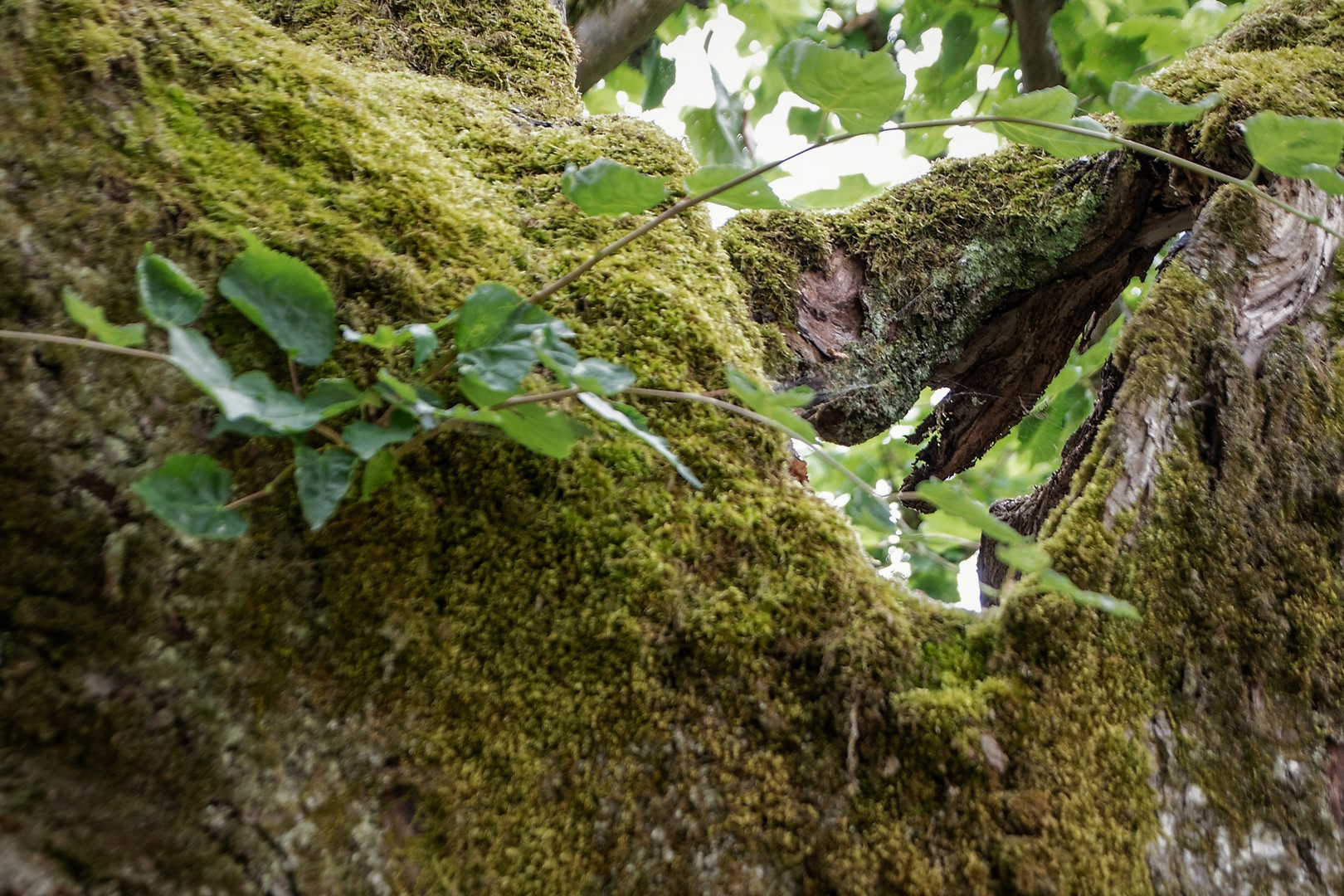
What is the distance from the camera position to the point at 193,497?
2.19ft

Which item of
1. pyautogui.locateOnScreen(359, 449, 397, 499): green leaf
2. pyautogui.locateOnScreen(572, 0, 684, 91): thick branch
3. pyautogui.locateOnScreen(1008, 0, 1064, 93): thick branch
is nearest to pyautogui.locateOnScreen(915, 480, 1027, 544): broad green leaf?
pyautogui.locateOnScreen(359, 449, 397, 499): green leaf

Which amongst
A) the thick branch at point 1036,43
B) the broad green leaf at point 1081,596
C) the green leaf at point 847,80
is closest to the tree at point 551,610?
the broad green leaf at point 1081,596

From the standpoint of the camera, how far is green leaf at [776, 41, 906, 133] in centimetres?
83

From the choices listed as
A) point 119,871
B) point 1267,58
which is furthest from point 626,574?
point 1267,58

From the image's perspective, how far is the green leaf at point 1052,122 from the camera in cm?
88

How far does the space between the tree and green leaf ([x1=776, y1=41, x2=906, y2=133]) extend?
365mm

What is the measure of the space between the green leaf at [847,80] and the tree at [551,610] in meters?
0.36

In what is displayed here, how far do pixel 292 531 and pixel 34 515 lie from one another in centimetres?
21

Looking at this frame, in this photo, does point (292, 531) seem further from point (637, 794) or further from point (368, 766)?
point (637, 794)

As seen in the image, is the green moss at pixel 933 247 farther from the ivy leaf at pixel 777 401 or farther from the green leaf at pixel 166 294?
the green leaf at pixel 166 294

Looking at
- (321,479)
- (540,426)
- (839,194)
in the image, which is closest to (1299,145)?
(839,194)

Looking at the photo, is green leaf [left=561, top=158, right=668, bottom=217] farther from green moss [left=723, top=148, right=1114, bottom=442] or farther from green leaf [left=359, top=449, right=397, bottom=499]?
green moss [left=723, top=148, right=1114, bottom=442]

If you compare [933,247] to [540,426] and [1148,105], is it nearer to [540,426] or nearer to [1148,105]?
[1148,105]

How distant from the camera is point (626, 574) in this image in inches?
34.6
